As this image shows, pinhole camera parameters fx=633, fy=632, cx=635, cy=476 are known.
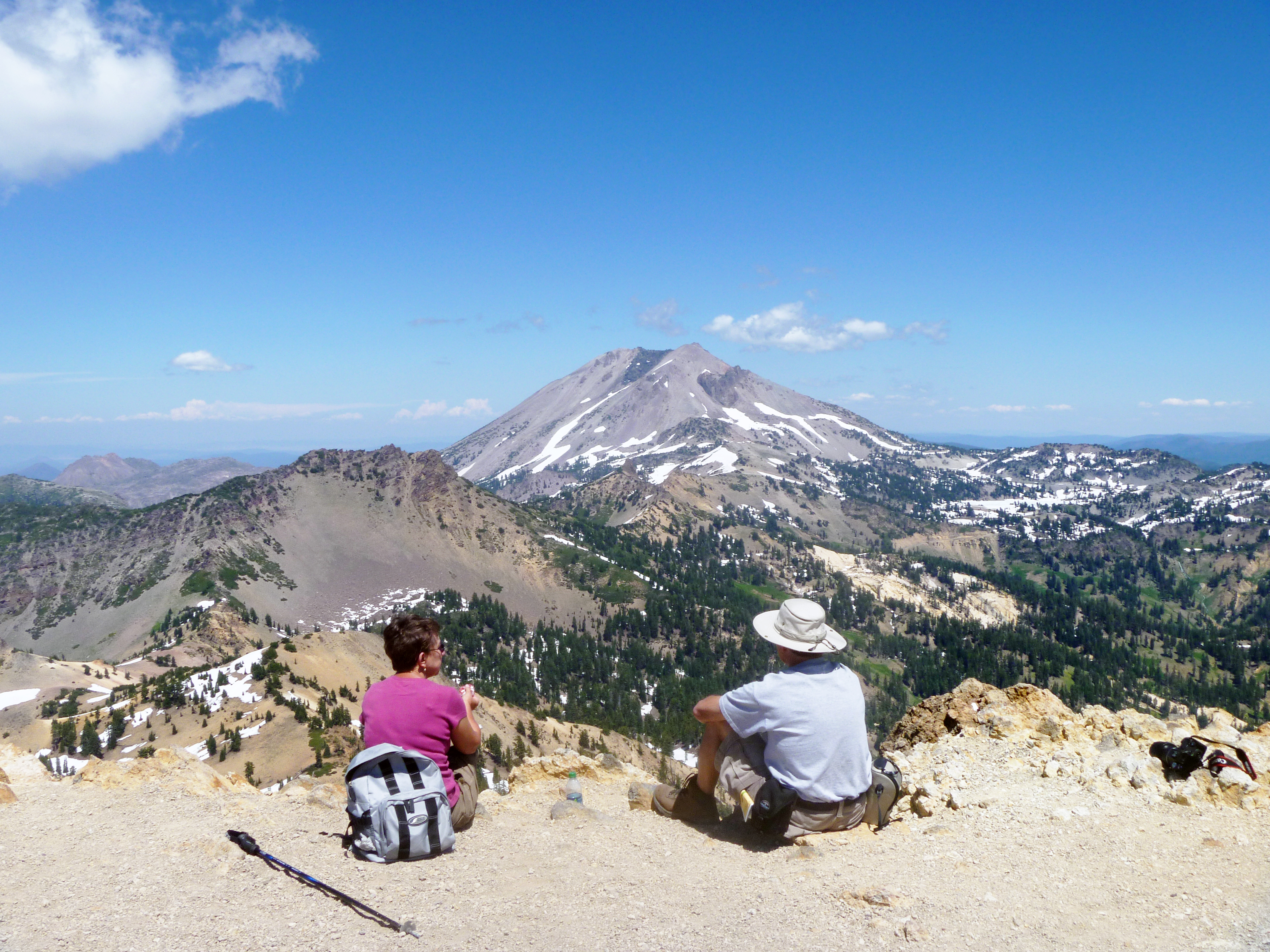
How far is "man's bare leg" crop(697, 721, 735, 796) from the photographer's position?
8.15 metres

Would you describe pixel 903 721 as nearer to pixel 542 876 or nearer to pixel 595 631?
pixel 542 876

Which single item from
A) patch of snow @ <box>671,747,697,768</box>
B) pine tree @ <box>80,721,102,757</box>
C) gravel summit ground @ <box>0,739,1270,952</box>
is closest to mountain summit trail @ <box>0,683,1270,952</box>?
gravel summit ground @ <box>0,739,1270,952</box>

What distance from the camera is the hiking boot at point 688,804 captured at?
9.24 m

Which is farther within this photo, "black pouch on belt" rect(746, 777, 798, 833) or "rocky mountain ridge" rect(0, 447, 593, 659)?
"rocky mountain ridge" rect(0, 447, 593, 659)

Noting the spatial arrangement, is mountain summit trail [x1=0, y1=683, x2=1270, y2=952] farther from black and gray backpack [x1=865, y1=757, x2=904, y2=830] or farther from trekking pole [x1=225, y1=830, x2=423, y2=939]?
black and gray backpack [x1=865, y1=757, x2=904, y2=830]

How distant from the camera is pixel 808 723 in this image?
7383 mm

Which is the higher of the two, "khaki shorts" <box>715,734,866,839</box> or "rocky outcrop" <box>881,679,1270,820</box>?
"khaki shorts" <box>715,734,866,839</box>

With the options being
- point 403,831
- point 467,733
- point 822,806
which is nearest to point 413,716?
point 467,733

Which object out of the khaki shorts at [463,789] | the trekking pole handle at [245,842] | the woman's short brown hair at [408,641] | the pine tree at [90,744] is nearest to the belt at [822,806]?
the khaki shorts at [463,789]

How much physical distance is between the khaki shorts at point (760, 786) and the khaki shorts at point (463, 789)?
329 centimetres

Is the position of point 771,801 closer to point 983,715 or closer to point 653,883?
point 653,883

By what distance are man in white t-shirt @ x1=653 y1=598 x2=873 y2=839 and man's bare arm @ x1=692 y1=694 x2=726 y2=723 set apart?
13 mm

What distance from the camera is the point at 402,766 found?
7246mm

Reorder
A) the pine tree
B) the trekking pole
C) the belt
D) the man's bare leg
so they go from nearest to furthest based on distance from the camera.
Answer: the trekking pole, the belt, the man's bare leg, the pine tree
